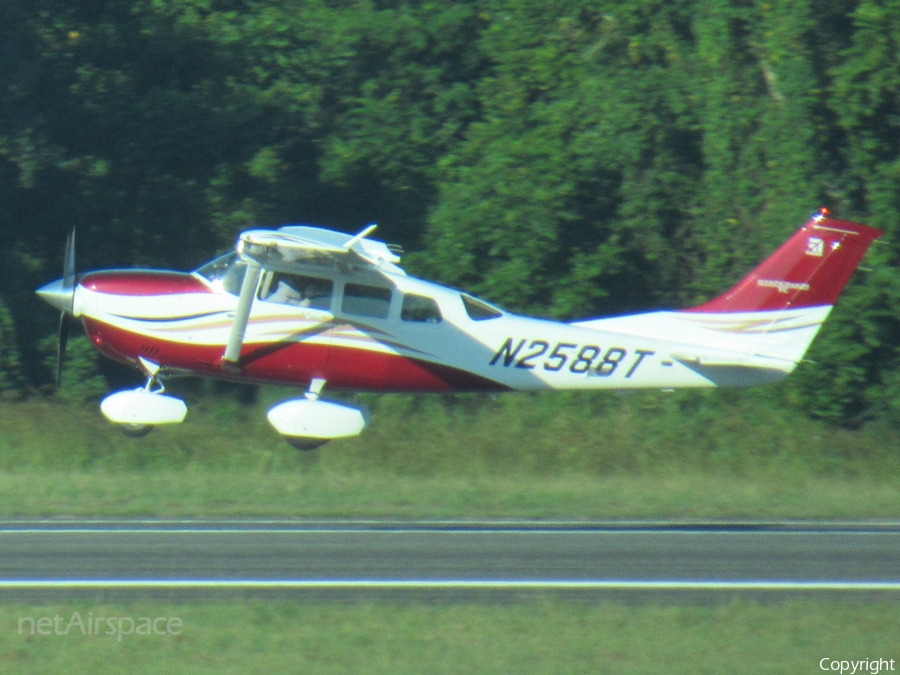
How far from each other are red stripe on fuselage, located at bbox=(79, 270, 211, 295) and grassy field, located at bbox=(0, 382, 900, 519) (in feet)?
7.77

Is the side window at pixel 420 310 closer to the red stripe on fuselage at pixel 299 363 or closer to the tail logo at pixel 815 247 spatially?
the red stripe on fuselage at pixel 299 363

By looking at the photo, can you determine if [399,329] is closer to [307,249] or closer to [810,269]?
[307,249]

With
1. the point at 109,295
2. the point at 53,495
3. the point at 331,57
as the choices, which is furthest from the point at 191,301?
the point at 331,57

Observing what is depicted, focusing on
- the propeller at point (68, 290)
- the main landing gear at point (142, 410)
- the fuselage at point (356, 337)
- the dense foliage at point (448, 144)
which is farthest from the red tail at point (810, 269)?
the propeller at point (68, 290)

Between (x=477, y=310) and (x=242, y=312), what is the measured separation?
243cm

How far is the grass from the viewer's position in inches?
290

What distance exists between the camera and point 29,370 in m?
20.0

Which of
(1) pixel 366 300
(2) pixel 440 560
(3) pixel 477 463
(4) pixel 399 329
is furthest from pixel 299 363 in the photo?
(3) pixel 477 463

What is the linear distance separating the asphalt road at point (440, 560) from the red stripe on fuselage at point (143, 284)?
7.77 feet

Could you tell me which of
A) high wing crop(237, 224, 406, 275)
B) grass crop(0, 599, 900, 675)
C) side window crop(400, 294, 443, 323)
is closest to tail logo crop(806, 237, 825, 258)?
side window crop(400, 294, 443, 323)

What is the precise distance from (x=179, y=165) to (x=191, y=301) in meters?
8.78

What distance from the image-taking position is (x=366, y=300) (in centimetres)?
1273

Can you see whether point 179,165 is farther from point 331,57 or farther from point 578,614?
point 578,614

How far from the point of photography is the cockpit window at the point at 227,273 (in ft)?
41.7
